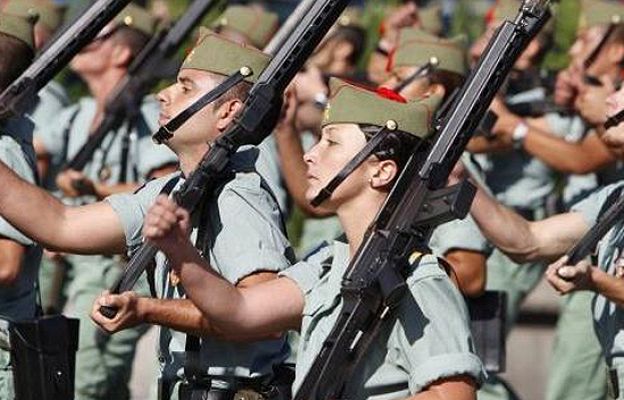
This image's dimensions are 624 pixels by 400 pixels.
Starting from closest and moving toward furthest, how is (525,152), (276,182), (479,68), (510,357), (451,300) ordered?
(451,300) < (479,68) < (276,182) < (525,152) < (510,357)

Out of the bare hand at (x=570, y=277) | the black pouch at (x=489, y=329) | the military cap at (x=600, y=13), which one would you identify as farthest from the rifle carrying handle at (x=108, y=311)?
the military cap at (x=600, y=13)

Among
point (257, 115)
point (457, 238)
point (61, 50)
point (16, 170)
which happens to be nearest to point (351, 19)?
point (457, 238)

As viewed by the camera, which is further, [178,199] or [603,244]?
[603,244]

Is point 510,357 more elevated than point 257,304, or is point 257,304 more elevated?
point 257,304

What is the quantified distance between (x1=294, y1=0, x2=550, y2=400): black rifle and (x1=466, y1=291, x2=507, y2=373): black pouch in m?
2.53

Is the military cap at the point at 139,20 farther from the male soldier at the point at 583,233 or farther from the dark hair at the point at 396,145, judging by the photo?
the dark hair at the point at 396,145

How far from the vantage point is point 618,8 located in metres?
10.8

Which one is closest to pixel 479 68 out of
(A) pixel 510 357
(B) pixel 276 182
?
(B) pixel 276 182

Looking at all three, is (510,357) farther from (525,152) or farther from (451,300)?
(451,300)

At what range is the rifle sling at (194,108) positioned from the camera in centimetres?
702

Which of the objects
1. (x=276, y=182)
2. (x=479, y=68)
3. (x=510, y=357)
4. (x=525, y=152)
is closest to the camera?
(x=479, y=68)

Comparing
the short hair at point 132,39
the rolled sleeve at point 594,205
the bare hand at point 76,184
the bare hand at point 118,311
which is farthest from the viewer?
the short hair at point 132,39

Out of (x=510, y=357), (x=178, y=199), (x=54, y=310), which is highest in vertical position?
(x=178, y=199)

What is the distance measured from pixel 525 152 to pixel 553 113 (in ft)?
1.17
